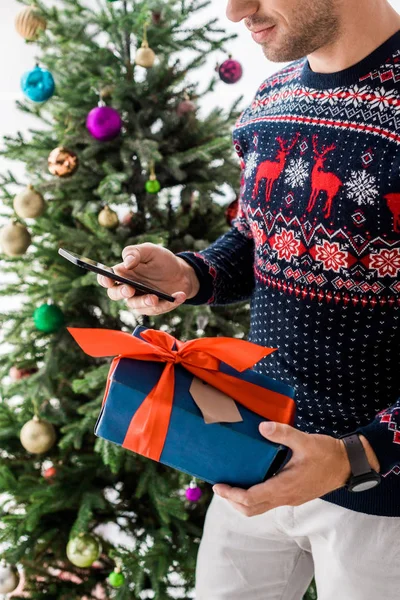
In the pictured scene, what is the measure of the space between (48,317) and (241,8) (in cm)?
91

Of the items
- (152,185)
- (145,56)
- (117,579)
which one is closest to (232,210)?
(152,185)

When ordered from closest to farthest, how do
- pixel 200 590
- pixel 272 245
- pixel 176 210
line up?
pixel 272 245 < pixel 200 590 < pixel 176 210

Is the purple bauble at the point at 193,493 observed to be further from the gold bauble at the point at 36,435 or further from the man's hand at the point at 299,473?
the man's hand at the point at 299,473

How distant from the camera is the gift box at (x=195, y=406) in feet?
2.53

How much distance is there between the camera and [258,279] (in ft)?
3.59

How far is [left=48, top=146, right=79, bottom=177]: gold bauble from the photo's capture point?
1482 millimetres

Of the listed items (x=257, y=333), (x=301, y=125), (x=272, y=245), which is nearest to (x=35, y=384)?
(x=257, y=333)

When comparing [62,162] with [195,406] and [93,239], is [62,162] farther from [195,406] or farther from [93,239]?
[195,406]

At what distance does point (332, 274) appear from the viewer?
93 centimetres

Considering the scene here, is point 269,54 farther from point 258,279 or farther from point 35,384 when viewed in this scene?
point 35,384

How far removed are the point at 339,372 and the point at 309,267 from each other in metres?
0.17

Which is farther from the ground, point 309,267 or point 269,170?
point 269,170

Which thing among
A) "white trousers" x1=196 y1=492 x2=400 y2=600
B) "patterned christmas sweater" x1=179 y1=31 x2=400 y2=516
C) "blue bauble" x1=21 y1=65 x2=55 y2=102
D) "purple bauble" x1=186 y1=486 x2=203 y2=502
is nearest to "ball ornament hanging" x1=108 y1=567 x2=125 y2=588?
"purple bauble" x1=186 y1=486 x2=203 y2=502

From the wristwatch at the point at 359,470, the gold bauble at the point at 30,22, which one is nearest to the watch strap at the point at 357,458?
the wristwatch at the point at 359,470
